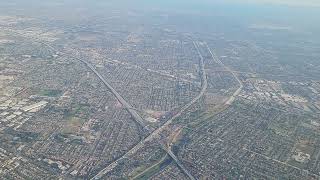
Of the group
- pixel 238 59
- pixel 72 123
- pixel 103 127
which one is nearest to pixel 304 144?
pixel 103 127

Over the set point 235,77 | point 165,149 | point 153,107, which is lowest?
point 235,77

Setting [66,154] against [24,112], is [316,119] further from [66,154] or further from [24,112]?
[24,112]

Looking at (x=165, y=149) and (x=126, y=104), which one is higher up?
(x=165, y=149)

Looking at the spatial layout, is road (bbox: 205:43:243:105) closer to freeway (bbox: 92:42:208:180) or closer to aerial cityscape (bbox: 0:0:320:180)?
aerial cityscape (bbox: 0:0:320:180)

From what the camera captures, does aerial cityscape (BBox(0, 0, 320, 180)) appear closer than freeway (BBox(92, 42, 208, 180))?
No

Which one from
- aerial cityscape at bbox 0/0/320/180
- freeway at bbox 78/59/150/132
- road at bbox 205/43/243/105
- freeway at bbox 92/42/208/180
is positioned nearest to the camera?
freeway at bbox 92/42/208/180

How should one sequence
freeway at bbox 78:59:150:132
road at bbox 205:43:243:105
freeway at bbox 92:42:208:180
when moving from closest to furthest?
freeway at bbox 92:42:208:180
freeway at bbox 78:59:150:132
road at bbox 205:43:243:105

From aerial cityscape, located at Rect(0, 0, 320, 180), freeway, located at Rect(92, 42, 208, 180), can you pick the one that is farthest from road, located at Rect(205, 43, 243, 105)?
freeway, located at Rect(92, 42, 208, 180)

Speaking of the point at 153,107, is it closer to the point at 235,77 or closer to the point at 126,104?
the point at 126,104

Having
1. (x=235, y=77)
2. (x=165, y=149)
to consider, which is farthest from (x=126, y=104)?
(x=235, y=77)
